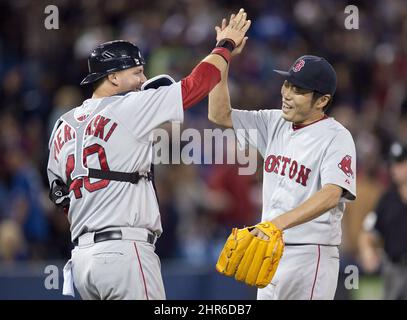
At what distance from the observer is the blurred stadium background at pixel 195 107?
9250 mm

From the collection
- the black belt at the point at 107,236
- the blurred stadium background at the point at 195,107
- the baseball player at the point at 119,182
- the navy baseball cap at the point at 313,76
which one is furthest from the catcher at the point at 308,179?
the blurred stadium background at the point at 195,107

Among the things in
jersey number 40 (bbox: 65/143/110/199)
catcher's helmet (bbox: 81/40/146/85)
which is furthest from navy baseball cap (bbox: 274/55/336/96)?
jersey number 40 (bbox: 65/143/110/199)

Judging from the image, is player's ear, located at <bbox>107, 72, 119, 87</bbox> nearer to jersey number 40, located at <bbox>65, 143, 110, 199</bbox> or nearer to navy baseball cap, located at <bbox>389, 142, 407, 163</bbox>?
jersey number 40, located at <bbox>65, 143, 110, 199</bbox>

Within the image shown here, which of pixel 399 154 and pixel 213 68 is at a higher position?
pixel 213 68

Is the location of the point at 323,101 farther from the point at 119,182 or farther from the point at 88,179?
the point at 88,179

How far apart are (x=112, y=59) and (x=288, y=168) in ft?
3.76

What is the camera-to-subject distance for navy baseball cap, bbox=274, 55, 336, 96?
5547mm

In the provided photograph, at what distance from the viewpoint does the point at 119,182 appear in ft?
17.5

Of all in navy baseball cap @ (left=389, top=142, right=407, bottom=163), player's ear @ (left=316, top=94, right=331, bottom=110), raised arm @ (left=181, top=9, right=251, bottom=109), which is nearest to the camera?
raised arm @ (left=181, top=9, right=251, bottom=109)

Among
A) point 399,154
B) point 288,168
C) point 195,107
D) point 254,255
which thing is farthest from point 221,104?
point 195,107

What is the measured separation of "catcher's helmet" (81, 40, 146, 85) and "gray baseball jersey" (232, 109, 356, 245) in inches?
38.1

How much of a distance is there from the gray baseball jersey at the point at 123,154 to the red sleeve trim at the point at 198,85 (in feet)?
0.13

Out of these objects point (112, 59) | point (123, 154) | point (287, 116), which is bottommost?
point (123, 154)
